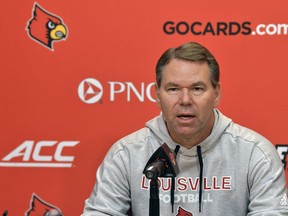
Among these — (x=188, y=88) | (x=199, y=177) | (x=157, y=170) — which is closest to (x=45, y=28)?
(x=188, y=88)

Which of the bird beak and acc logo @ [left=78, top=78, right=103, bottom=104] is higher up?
the bird beak

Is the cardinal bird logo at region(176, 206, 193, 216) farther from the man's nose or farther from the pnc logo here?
the pnc logo

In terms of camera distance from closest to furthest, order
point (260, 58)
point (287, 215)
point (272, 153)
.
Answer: point (287, 215), point (272, 153), point (260, 58)

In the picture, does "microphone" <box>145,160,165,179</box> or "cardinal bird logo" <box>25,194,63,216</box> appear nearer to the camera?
"microphone" <box>145,160,165,179</box>

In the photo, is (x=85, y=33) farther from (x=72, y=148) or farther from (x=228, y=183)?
(x=228, y=183)

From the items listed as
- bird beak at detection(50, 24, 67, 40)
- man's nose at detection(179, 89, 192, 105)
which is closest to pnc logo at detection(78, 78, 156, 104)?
bird beak at detection(50, 24, 67, 40)

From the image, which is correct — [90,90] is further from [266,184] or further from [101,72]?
[266,184]

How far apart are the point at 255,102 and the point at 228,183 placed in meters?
0.41

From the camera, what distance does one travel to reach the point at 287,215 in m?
1.59

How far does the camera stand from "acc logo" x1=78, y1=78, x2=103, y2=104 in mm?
2020

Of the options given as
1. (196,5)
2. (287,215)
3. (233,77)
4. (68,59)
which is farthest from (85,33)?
(287,215)

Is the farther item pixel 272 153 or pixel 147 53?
pixel 147 53

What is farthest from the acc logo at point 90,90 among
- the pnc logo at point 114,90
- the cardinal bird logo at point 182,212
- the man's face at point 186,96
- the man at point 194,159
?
the cardinal bird logo at point 182,212

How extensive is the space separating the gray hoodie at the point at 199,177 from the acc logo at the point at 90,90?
33 cm
